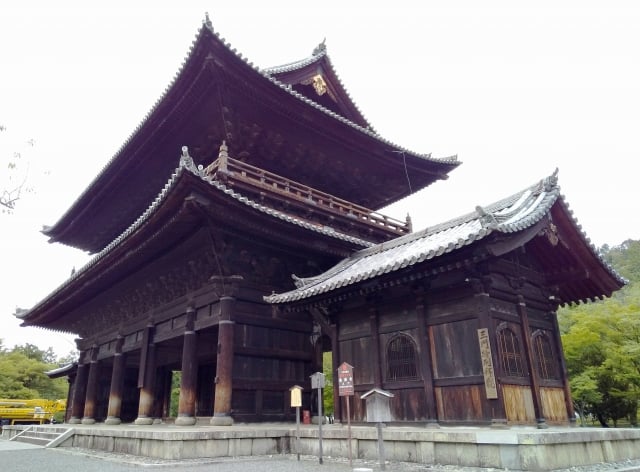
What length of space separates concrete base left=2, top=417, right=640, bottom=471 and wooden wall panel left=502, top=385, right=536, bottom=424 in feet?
0.97

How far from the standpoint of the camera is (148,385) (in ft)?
49.6

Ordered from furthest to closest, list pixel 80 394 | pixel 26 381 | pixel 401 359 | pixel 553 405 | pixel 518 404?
1. pixel 26 381
2. pixel 80 394
3. pixel 401 359
4. pixel 553 405
5. pixel 518 404

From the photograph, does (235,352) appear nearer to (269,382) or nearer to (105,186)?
(269,382)

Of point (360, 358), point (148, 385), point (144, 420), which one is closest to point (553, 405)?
point (360, 358)

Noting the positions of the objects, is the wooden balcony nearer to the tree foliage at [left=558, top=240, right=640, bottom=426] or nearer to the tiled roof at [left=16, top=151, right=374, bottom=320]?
the tiled roof at [left=16, top=151, right=374, bottom=320]

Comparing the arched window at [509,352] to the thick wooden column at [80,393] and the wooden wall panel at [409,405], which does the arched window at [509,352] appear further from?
the thick wooden column at [80,393]

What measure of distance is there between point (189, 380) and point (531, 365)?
8759 mm

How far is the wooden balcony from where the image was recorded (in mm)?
12797

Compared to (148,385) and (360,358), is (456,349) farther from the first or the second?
(148,385)

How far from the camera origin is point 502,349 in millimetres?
8719

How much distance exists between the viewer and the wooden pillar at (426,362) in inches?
353

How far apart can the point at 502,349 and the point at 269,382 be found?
6388 millimetres

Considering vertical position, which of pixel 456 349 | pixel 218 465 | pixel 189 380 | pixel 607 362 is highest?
pixel 607 362

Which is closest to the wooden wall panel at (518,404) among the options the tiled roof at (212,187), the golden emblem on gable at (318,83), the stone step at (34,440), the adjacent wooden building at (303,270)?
the adjacent wooden building at (303,270)
